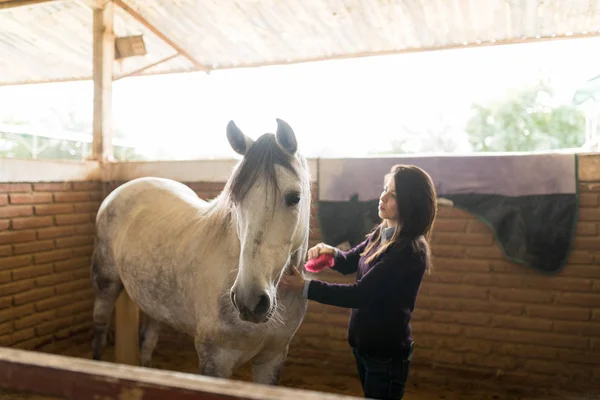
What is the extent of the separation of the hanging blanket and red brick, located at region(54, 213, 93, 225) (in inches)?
89.2

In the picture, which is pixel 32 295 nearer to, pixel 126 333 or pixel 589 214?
pixel 126 333

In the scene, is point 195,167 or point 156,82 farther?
point 156,82

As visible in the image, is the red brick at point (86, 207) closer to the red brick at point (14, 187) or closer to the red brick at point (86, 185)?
the red brick at point (86, 185)

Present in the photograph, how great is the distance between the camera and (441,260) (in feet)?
9.68

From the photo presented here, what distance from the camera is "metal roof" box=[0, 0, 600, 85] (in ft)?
12.1

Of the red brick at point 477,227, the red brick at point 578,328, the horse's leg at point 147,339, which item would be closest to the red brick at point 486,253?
the red brick at point 477,227

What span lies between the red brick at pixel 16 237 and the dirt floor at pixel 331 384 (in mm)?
1089

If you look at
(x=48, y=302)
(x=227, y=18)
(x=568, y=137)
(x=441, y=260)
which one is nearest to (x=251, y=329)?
(x=441, y=260)

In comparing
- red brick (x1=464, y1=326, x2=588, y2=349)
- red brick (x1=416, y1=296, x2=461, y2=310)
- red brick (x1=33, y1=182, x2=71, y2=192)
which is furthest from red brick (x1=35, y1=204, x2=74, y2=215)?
red brick (x1=464, y1=326, x2=588, y2=349)

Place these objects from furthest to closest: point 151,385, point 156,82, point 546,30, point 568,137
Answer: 1. point 156,82
2. point 568,137
3. point 546,30
4. point 151,385

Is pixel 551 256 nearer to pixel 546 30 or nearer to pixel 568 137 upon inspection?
pixel 546 30

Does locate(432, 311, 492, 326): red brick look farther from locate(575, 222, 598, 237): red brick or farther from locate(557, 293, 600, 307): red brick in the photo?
locate(575, 222, 598, 237): red brick

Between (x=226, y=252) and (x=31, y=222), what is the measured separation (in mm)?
2234

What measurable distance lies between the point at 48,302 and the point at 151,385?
3303mm
